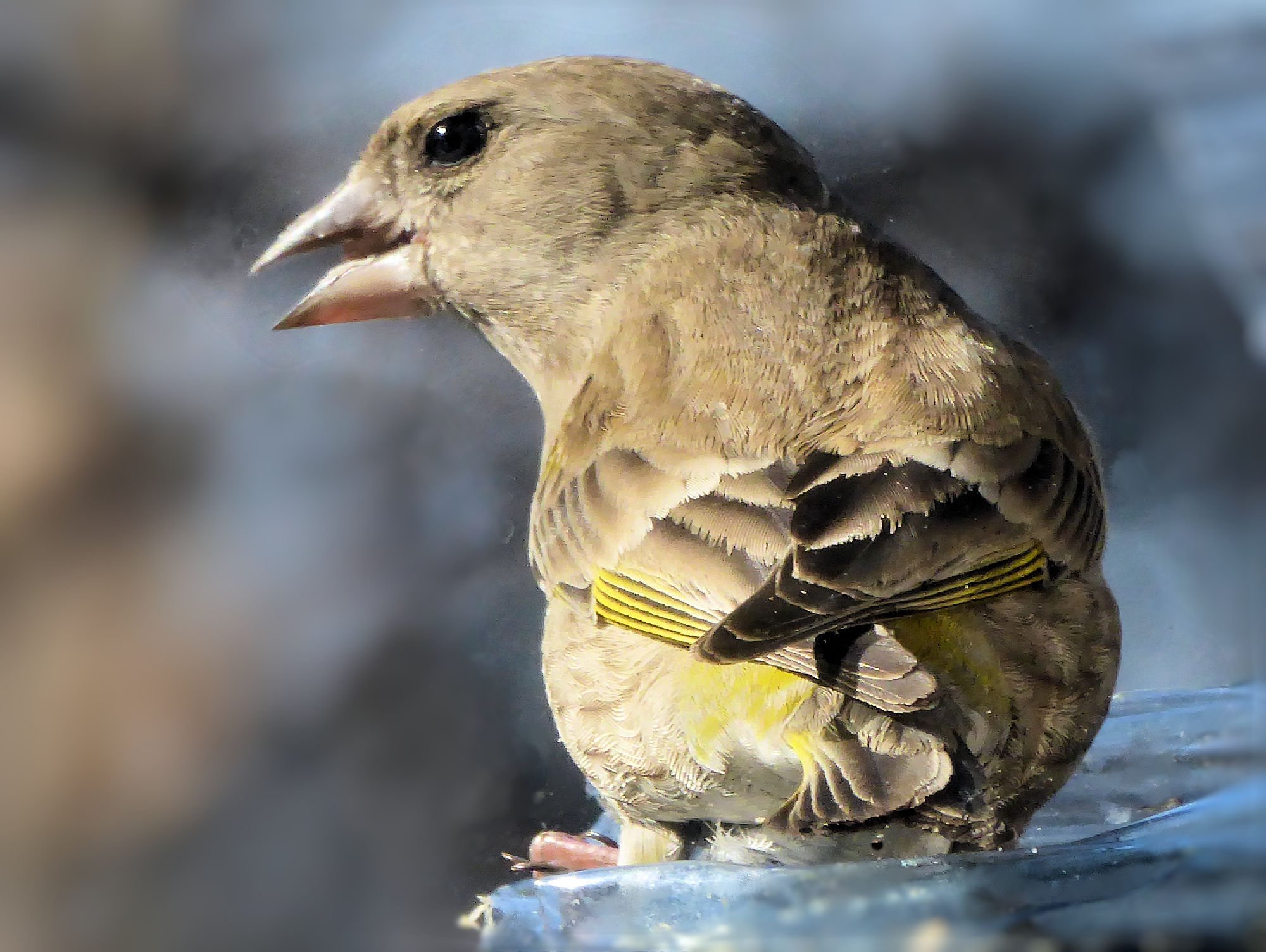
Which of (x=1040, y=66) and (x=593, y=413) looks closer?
(x=593, y=413)

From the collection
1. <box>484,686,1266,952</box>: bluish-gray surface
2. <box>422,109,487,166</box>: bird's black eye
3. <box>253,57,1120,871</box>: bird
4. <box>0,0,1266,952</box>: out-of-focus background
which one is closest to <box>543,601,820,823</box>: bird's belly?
<box>253,57,1120,871</box>: bird

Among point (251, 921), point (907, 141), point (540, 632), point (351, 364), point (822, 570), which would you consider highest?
point (907, 141)

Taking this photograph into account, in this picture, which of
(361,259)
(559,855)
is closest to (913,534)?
(559,855)

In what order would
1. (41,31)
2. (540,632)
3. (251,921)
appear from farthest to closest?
(41,31) < (540,632) < (251,921)

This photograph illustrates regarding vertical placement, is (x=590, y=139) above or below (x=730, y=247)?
above

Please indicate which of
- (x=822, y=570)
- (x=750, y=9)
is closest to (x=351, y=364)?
(x=750, y=9)

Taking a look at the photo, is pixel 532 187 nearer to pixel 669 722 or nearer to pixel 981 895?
pixel 669 722

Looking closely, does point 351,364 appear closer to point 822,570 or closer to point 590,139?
point 590,139
